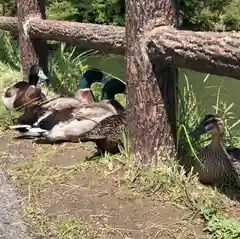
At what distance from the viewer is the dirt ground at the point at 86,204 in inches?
115

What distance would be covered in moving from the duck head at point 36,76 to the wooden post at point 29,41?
28 cm

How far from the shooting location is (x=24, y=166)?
3920 mm

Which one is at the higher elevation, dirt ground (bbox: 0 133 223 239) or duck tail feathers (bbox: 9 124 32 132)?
duck tail feathers (bbox: 9 124 32 132)

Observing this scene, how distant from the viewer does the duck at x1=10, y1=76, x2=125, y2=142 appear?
4496mm

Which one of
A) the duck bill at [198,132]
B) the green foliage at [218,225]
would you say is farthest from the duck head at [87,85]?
the green foliage at [218,225]

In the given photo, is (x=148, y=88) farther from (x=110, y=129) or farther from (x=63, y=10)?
(x=63, y=10)

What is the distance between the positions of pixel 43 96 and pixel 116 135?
2.01m

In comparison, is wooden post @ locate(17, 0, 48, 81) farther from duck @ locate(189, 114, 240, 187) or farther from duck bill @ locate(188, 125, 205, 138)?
duck @ locate(189, 114, 240, 187)

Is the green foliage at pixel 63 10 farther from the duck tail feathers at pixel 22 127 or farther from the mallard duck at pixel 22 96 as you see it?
the duck tail feathers at pixel 22 127

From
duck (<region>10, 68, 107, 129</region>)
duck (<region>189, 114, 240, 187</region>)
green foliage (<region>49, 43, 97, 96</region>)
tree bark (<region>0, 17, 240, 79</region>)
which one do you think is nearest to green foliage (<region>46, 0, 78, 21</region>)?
green foliage (<region>49, 43, 97, 96</region>)

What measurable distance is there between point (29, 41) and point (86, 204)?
3.40 meters

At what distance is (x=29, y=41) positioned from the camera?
6254 mm

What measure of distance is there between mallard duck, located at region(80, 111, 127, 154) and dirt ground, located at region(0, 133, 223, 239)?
0.16 meters

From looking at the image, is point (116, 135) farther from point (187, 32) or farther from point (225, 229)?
point (225, 229)
